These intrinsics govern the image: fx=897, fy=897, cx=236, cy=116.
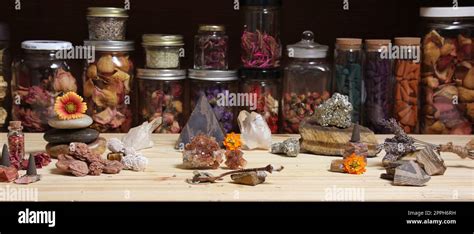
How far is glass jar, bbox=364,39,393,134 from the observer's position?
1994 mm

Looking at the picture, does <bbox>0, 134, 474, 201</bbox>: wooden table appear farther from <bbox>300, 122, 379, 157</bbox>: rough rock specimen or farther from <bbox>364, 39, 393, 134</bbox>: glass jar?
<bbox>364, 39, 393, 134</bbox>: glass jar

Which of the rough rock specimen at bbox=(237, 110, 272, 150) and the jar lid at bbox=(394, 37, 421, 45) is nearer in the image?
the rough rock specimen at bbox=(237, 110, 272, 150)

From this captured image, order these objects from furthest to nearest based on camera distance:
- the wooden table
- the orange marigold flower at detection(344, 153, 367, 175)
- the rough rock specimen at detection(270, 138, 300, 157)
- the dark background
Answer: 1. the dark background
2. the rough rock specimen at detection(270, 138, 300, 157)
3. the orange marigold flower at detection(344, 153, 367, 175)
4. the wooden table

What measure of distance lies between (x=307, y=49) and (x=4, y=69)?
68cm

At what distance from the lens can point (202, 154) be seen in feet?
5.34

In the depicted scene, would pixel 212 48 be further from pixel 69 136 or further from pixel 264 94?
pixel 69 136

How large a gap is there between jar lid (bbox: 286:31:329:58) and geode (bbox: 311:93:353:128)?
21cm

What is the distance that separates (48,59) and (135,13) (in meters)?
0.27

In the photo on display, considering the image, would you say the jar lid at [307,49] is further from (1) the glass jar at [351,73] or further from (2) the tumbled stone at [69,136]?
(2) the tumbled stone at [69,136]

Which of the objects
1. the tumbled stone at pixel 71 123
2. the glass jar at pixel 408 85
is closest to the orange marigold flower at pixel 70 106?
the tumbled stone at pixel 71 123

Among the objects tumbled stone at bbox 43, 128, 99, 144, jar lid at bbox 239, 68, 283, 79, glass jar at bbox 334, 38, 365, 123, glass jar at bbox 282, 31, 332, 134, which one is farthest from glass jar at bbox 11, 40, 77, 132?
glass jar at bbox 334, 38, 365, 123

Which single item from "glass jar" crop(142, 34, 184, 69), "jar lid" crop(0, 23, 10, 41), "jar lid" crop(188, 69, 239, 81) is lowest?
"jar lid" crop(188, 69, 239, 81)

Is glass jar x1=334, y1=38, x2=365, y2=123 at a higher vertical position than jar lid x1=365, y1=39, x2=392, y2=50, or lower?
lower
